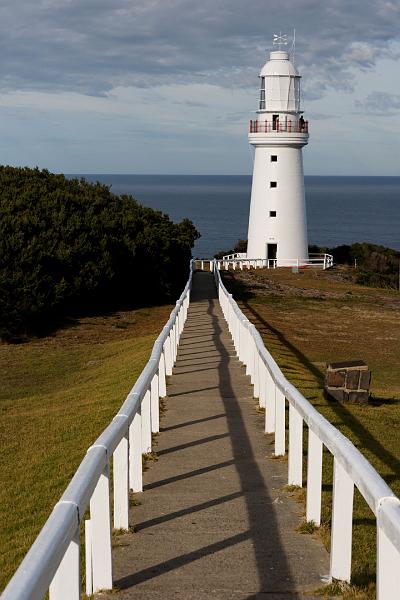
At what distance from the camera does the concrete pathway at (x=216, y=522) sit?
529 cm

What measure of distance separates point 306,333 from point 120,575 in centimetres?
2318

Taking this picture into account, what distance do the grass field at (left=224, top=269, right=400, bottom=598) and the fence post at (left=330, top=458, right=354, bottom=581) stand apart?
0.14 metres

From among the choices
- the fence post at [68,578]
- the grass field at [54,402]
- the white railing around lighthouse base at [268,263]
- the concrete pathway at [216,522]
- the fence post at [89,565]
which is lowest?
the grass field at [54,402]

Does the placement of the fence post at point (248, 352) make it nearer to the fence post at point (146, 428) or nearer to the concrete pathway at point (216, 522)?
the concrete pathway at point (216, 522)

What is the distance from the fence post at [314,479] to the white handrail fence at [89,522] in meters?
1.31

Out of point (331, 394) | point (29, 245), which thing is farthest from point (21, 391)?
point (29, 245)

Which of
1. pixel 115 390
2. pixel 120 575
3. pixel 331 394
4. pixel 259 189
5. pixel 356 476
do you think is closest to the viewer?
pixel 356 476

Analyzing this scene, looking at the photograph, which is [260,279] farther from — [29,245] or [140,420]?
[140,420]

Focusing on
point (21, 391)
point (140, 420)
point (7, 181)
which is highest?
point (7, 181)

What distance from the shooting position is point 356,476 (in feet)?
15.4

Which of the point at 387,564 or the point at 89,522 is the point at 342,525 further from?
the point at 89,522

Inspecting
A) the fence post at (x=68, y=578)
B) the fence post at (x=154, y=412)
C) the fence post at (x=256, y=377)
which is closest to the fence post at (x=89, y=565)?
the fence post at (x=68, y=578)

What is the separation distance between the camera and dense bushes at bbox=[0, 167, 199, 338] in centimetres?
2812

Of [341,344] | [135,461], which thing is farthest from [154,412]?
[341,344]
